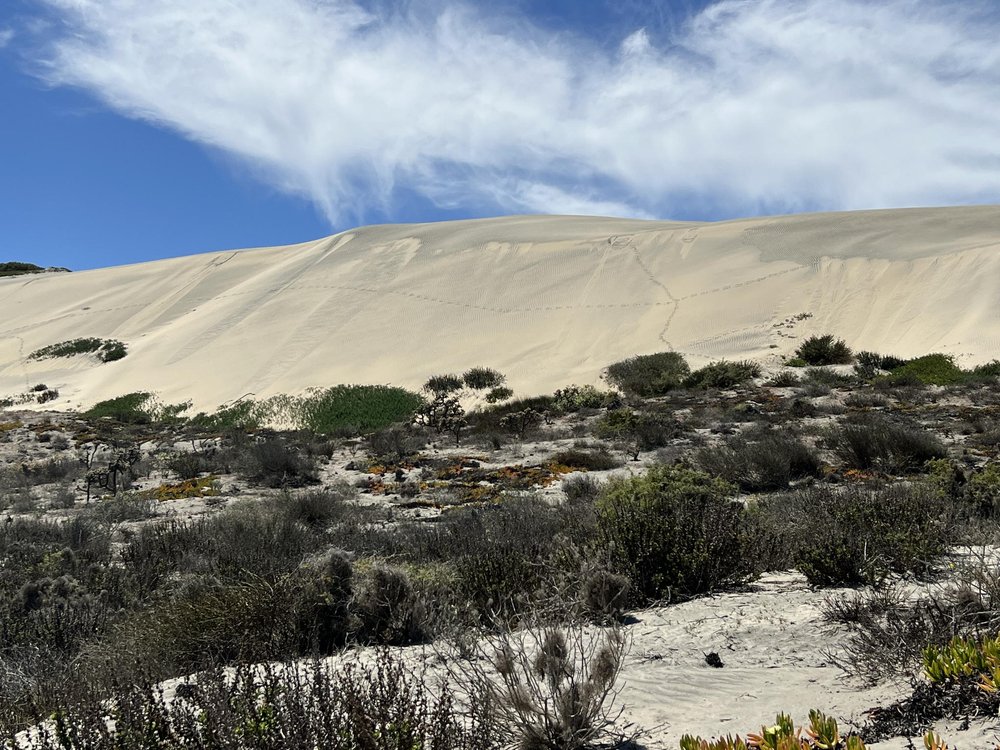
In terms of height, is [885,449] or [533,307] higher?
[533,307]

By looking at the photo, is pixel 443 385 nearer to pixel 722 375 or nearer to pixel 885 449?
pixel 722 375

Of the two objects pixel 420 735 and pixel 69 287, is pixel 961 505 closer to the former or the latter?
pixel 420 735

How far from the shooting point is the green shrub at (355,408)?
21075 mm

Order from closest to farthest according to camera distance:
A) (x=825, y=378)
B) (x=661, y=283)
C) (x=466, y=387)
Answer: (x=825, y=378)
(x=466, y=387)
(x=661, y=283)

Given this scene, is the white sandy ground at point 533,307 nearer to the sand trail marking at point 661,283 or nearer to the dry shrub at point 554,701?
the sand trail marking at point 661,283

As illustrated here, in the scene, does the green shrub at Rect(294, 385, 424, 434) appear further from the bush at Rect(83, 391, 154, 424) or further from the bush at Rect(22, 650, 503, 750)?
the bush at Rect(22, 650, 503, 750)

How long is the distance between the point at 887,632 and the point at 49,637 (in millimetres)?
4718

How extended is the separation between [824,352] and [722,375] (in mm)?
4314

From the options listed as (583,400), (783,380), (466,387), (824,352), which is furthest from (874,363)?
(466,387)

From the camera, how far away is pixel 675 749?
8.96 feet

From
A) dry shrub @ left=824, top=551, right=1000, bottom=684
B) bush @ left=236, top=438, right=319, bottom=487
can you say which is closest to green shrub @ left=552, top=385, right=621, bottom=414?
bush @ left=236, top=438, right=319, bottom=487

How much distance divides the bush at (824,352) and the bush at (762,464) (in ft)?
43.9

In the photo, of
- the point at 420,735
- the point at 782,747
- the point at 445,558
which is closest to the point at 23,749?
the point at 420,735

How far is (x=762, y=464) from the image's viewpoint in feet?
31.2
